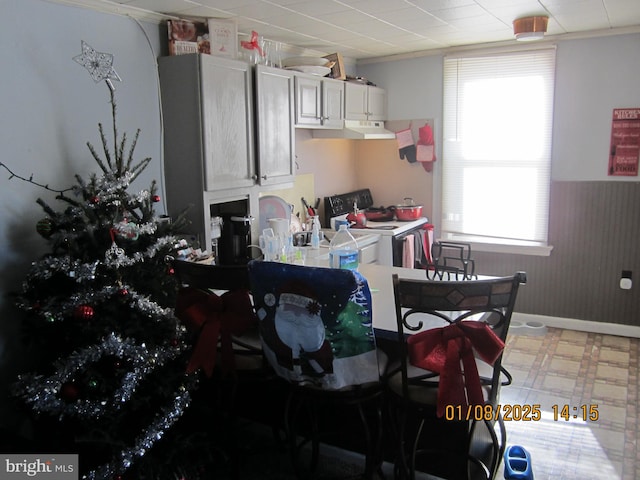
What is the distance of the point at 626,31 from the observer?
163 inches

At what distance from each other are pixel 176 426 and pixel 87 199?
115 centimetres

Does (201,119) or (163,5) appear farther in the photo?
(201,119)

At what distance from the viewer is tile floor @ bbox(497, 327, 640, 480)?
268cm

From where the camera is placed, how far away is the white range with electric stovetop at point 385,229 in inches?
180

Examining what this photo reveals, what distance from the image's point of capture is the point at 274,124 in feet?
12.1

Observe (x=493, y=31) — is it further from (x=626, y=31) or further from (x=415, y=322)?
(x=415, y=322)

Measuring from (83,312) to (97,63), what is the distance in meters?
1.39

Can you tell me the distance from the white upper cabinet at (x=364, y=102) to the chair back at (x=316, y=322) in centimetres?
297

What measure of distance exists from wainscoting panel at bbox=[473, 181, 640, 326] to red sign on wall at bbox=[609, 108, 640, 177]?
12cm

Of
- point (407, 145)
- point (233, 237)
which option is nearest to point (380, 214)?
point (407, 145)

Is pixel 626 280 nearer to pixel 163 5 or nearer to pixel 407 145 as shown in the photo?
pixel 407 145

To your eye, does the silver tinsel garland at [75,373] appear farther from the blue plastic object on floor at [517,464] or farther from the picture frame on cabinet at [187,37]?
the picture frame on cabinet at [187,37]

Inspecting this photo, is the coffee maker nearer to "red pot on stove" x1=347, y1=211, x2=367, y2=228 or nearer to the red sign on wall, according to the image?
"red pot on stove" x1=347, y1=211, x2=367, y2=228

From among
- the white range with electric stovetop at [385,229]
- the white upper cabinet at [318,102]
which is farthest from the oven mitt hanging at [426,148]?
the white upper cabinet at [318,102]
